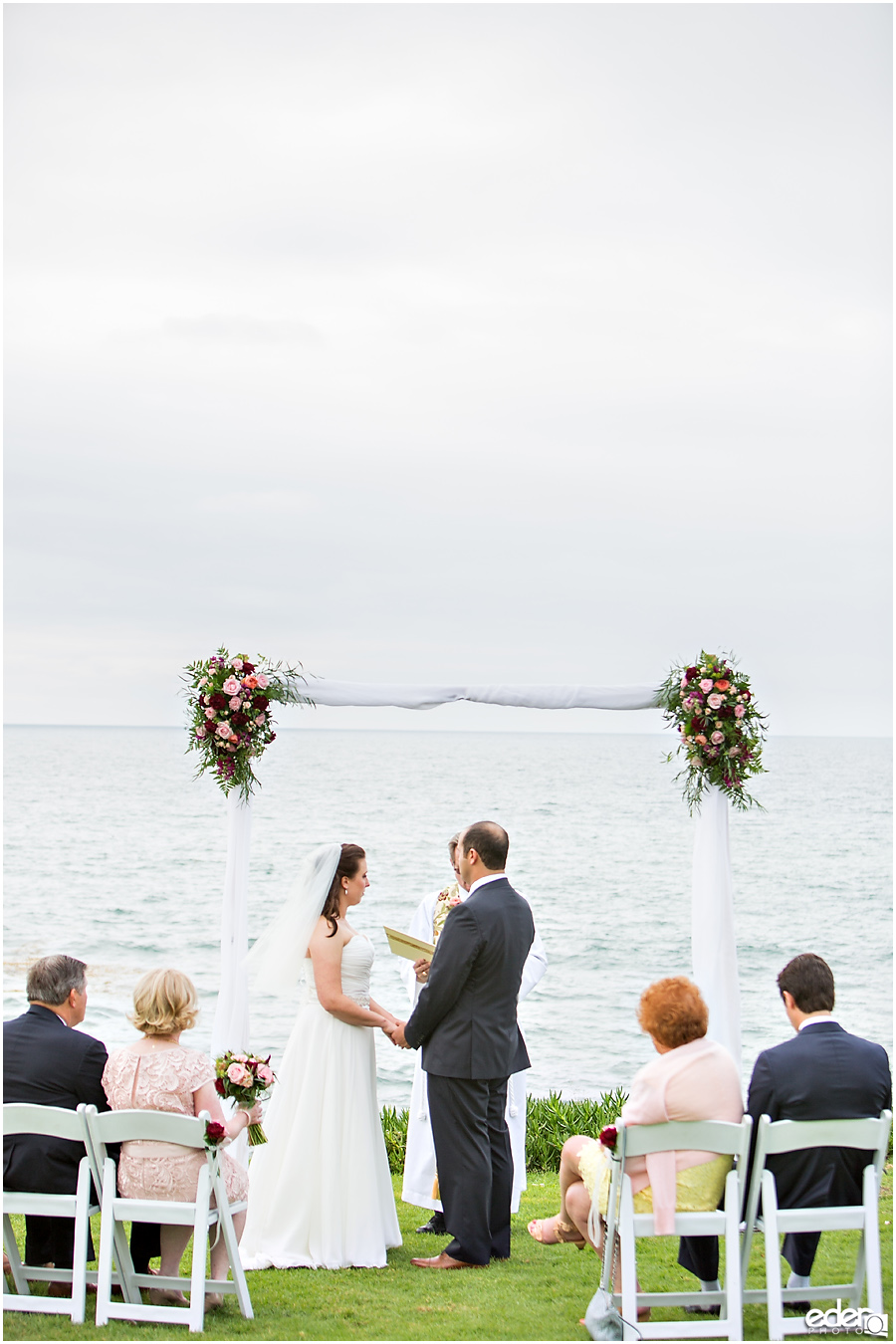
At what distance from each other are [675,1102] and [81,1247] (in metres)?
2.16

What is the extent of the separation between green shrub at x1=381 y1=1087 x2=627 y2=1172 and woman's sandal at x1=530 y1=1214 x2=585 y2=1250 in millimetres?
2389

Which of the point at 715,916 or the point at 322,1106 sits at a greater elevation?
the point at 715,916

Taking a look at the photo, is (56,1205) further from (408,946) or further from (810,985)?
(810,985)

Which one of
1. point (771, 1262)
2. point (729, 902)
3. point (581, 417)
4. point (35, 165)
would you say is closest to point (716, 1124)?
point (771, 1262)

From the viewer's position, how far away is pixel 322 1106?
17.0 ft

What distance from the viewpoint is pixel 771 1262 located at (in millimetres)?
3979

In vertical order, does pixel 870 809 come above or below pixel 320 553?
below

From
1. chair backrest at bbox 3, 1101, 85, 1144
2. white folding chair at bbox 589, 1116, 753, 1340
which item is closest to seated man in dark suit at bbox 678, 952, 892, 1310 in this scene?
white folding chair at bbox 589, 1116, 753, 1340

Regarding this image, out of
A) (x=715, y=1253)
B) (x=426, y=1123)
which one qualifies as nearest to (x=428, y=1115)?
(x=426, y=1123)

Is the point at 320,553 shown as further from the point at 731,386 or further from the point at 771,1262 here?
the point at 771,1262

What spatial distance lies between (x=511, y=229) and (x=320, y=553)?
17459 mm

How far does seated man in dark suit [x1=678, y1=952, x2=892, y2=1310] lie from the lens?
410 cm

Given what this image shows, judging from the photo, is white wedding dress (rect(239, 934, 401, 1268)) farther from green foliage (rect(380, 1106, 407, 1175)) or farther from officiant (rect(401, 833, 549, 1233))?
green foliage (rect(380, 1106, 407, 1175))

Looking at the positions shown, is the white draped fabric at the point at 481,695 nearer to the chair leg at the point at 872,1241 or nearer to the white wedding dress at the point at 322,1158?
the white wedding dress at the point at 322,1158
